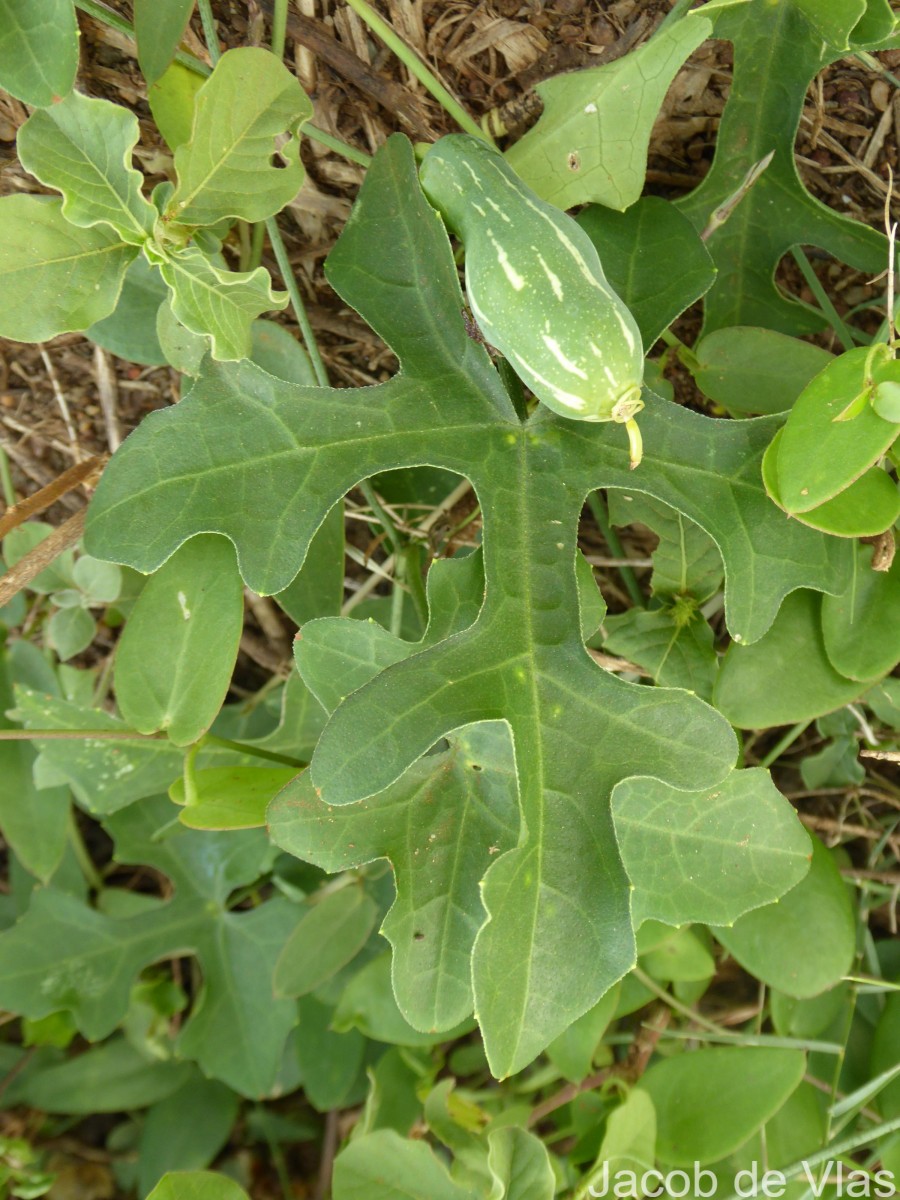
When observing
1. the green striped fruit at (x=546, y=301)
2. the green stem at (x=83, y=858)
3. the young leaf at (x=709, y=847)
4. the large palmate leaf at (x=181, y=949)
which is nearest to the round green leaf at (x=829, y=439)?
the green striped fruit at (x=546, y=301)

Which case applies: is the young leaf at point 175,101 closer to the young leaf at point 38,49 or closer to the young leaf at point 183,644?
the young leaf at point 38,49

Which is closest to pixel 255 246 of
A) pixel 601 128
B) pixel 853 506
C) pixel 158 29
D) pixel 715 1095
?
pixel 158 29

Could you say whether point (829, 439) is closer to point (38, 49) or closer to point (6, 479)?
point (38, 49)

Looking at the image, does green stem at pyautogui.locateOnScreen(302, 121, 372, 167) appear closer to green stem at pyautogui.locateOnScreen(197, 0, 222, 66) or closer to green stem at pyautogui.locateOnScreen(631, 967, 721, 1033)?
green stem at pyautogui.locateOnScreen(197, 0, 222, 66)

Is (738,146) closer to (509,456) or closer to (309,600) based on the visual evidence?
(509,456)

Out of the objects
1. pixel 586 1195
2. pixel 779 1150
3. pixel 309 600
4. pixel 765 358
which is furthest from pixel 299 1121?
pixel 765 358

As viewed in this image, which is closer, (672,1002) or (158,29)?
(158,29)

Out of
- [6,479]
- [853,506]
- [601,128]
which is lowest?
[853,506]
